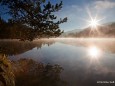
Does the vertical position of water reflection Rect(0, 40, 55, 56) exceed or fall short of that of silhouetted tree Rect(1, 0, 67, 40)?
it falls short

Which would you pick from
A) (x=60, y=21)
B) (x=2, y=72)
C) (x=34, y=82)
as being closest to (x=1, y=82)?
(x=2, y=72)

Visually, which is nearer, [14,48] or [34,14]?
[34,14]

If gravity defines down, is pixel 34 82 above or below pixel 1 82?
below

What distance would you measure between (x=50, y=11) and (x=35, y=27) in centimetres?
204

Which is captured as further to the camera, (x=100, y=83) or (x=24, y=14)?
(x=24, y=14)

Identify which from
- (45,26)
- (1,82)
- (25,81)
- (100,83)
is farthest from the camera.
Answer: (45,26)

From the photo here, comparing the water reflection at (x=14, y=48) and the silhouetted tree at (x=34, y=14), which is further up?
the silhouetted tree at (x=34, y=14)

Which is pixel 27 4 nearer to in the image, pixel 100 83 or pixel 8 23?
pixel 8 23

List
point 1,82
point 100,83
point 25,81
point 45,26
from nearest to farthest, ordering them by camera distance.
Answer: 1. point 1,82
2. point 100,83
3. point 25,81
4. point 45,26

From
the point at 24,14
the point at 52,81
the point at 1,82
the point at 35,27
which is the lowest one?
the point at 52,81

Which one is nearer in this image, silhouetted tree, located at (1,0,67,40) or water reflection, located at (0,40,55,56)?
silhouetted tree, located at (1,0,67,40)

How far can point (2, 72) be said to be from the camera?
10.5 meters

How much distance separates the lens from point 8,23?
17391 millimetres

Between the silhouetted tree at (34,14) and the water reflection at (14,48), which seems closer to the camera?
the silhouetted tree at (34,14)
